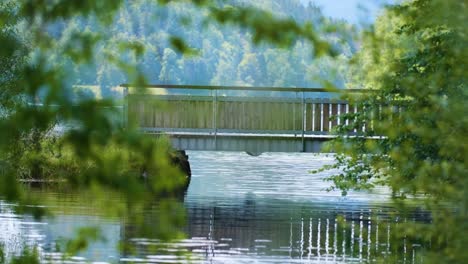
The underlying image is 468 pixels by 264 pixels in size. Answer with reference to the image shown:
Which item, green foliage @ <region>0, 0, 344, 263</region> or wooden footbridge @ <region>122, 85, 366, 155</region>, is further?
wooden footbridge @ <region>122, 85, 366, 155</region>

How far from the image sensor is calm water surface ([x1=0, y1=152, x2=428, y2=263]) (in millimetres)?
16922

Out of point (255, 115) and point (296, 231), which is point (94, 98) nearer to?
point (296, 231)

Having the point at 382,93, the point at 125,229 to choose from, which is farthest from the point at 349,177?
the point at 125,229

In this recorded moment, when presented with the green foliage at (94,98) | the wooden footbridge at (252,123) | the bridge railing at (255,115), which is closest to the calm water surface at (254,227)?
the wooden footbridge at (252,123)

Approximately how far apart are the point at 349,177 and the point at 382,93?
58.2 inches

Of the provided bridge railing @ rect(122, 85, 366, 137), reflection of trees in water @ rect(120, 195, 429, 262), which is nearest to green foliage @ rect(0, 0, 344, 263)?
reflection of trees in water @ rect(120, 195, 429, 262)

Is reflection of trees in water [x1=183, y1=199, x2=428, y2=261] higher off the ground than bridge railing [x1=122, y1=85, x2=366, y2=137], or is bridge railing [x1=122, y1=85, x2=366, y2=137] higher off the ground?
bridge railing [x1=122, y1=85, x2=366, y2=137]

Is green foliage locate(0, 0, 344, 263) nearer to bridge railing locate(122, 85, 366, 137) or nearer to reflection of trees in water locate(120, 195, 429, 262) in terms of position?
reflection of trees in water locate(120, 195, 429, 262)

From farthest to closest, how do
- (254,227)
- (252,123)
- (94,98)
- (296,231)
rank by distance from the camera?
(252,123)
(254,227)
(296,231)
(94,98)

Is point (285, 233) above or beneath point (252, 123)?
beneath

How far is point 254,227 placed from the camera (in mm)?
21281

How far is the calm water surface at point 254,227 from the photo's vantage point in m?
16.9

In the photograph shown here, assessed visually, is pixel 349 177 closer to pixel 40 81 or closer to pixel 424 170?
pixel 424 170

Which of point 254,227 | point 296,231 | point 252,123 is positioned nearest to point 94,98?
point 296,231
